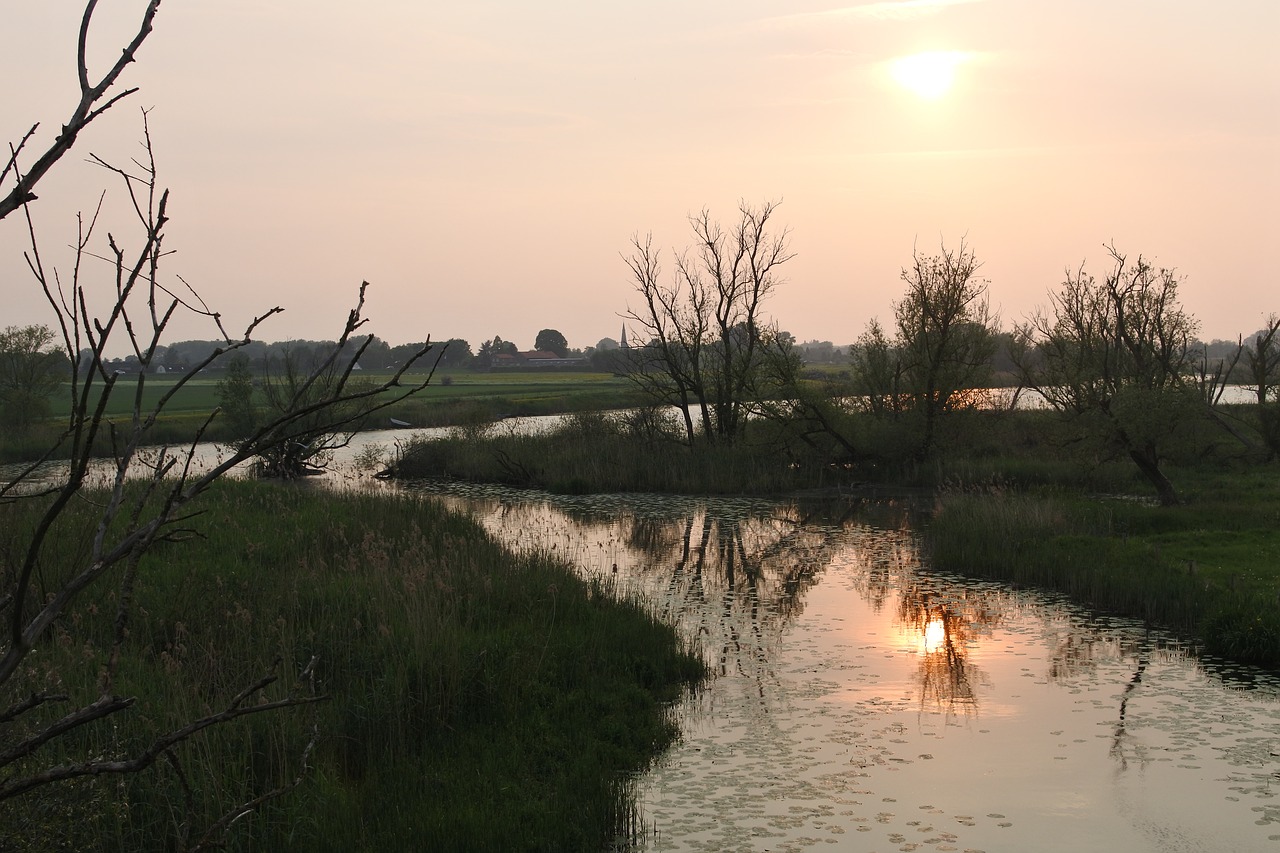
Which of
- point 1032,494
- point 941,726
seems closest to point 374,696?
point 941,726

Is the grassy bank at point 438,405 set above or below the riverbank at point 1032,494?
above

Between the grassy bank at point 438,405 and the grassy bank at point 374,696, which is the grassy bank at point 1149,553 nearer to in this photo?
the grassy bank at point 374,696

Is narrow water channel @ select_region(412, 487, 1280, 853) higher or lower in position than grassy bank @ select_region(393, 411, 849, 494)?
lower

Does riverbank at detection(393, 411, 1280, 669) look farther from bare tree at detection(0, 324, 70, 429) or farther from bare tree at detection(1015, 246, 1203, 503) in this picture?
bare tree at detection(0, 324, 70, 429)

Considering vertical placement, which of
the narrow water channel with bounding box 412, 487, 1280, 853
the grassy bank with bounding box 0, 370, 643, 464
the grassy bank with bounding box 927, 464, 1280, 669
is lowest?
the narrow water channel with bounding box 412, 487, 1280, 853

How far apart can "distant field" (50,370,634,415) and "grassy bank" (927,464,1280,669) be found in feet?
114

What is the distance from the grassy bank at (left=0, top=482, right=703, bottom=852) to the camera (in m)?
6.65

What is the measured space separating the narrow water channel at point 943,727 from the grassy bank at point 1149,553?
0.55m

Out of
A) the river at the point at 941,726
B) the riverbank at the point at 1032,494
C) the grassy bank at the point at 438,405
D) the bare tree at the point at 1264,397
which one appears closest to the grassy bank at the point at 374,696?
the river at the point at 941,726

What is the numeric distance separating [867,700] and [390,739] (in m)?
4.58

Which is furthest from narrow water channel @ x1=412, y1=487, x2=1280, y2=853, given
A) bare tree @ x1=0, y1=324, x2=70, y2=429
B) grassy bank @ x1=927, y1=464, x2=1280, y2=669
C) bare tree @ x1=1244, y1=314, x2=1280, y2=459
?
bare tree @ x1=0, y1=324, x2=70, y2=429

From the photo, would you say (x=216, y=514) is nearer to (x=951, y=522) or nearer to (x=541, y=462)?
(x=951, y=522)

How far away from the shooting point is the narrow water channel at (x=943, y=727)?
24.4 ft

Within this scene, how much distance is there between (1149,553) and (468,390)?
63.9 metres
